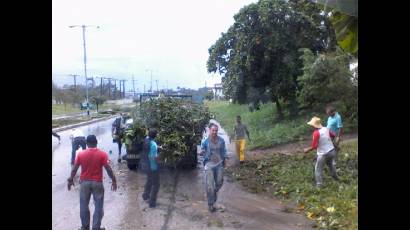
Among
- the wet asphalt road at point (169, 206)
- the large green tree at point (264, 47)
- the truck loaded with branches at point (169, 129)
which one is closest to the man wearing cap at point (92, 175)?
the wet asphalt road at point (169, 206)

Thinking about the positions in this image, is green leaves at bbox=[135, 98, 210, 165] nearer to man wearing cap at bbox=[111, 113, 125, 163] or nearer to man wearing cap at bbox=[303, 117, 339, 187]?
man wearing cap at bbox=[111, 113, 125, 163]

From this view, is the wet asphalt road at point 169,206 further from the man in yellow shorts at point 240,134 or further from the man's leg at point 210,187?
the man in yellow shorts at point 240,134

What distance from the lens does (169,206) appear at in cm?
796

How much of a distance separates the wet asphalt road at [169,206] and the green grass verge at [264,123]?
260 centimetres

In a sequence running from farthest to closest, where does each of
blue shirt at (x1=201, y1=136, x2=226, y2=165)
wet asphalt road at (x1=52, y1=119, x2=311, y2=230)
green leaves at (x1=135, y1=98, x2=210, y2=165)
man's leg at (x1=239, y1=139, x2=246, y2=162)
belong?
1. man's leg at (x1=239, y1=139, x2=246, y2=162)
2. green leaves at (x1=135, y1=98, x2=210, y2=165)
3. blue shirt at (x1=201, y1=136, x2=226, y2=165)
4. wet asphalt road at (x1=52, y1=119, x2=311, y2=230)

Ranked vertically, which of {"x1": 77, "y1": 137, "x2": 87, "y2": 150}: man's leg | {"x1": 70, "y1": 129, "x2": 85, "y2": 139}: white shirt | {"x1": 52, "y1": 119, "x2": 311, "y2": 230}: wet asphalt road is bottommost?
{"x1": 52, "y1": 119, "x2": 311, "y2": 230}: wet asphalt road

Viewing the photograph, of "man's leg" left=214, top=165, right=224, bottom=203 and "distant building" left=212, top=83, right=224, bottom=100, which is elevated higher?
"distant building" left=212, top=83, right=224, bottom=100

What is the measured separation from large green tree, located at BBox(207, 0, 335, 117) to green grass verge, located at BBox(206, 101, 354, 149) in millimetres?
589

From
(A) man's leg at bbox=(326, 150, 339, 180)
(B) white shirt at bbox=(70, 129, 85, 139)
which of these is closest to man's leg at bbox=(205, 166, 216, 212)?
(A) man's leg at bbox=(326, 150, 339, 180)

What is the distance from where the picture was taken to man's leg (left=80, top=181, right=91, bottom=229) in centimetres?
594

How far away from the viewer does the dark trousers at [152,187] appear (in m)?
7.90

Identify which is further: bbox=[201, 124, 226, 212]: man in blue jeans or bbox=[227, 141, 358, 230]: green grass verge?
bbox=[201, 124, 226, 212]: man in blue jeans
